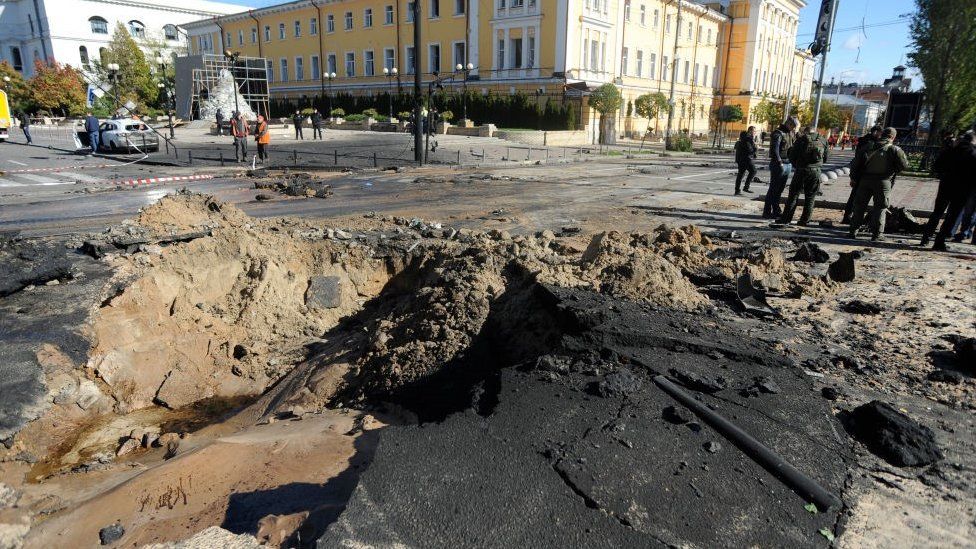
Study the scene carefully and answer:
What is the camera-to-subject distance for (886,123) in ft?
79.4

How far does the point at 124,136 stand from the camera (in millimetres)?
25250

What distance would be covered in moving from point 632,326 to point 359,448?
2.47 metres

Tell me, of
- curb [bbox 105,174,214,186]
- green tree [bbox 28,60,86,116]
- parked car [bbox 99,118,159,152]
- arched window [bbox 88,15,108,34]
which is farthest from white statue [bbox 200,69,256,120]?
arched window [bbox 88,15,108,34]

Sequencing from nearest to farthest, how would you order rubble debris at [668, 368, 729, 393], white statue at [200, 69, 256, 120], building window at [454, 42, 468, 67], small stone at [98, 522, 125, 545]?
small stone at [98, 522, 125, 545], rubble debris at [668, 368, 729, 393], white statue at [200, 69, 256, 120], building window at [454, 42, 468, 67]

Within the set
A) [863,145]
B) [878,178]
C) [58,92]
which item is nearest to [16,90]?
[58,92]

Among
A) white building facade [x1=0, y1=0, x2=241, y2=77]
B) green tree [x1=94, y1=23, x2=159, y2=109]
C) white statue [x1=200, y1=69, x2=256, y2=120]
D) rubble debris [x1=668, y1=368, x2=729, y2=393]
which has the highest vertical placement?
white building facade [x1=0, y1=0, x2=241, y2=77]

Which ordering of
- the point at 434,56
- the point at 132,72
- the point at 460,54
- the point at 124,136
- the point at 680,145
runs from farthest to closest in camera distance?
the point at 132,72 → the point at 434,56 → the point at 460,54 → the point at 680,145 → the point at 124,136

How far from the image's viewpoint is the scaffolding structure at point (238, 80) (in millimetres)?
44500

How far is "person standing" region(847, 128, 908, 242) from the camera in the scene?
9.01 metres

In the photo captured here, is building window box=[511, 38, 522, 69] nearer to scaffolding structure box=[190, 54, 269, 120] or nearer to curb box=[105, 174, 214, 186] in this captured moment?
scaffolding structure box=[190, 54, 269, 120]

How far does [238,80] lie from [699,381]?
50.8 metres

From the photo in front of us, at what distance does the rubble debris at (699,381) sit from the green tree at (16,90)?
6531cm

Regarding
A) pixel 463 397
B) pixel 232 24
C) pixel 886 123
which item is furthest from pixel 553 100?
pixel 232 24

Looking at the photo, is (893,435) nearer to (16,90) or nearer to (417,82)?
(417,82)
